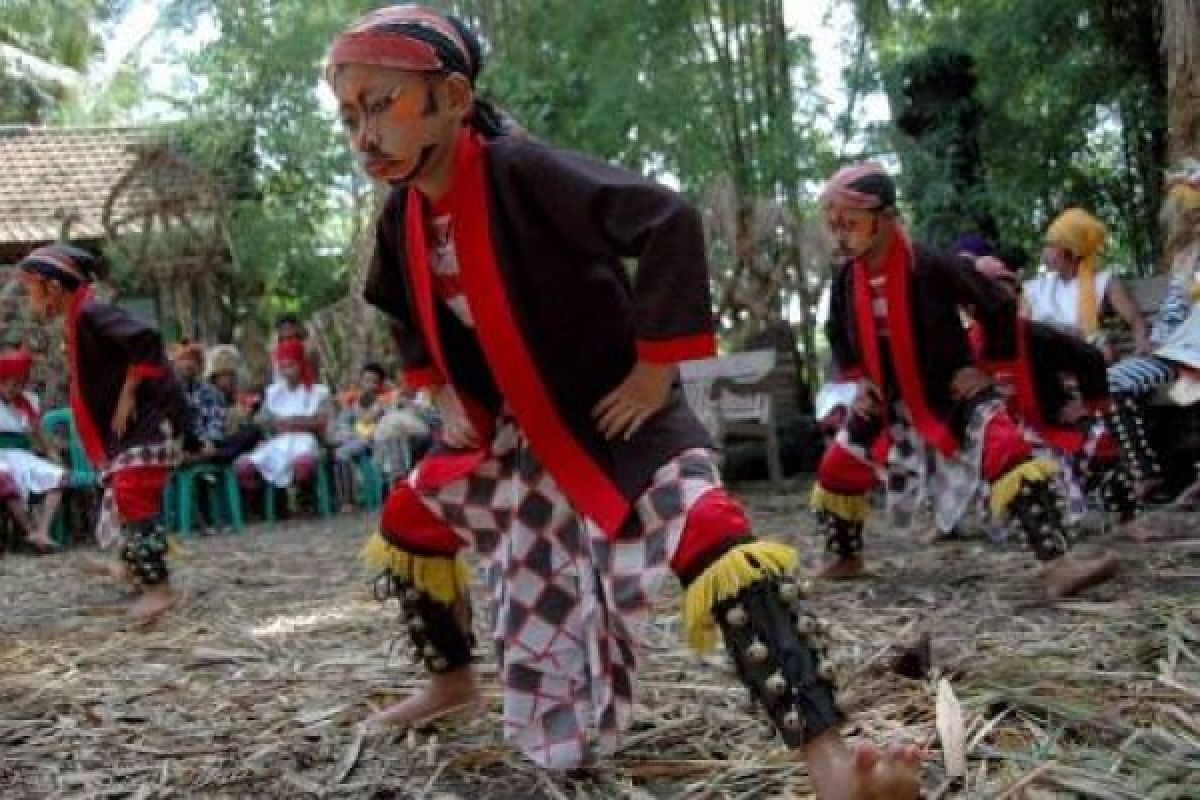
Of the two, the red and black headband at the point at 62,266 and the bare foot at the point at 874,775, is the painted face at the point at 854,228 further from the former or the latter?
the red and black headband at the point at 62,266

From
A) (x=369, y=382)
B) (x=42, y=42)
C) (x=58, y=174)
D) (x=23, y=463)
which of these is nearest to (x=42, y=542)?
(x=23, y=463)

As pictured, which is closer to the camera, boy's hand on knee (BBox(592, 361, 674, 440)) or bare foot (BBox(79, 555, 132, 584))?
boy's hand on knee (BBox(592, 361, 674, 440))

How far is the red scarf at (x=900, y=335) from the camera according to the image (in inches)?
176

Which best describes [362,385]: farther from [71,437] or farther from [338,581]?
[338,581]

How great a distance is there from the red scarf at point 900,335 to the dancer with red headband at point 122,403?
2.89 meters

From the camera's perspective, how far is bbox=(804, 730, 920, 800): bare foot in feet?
6.80

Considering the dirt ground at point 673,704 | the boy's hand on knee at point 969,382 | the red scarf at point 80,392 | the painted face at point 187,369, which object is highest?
the painted face at point 187,369

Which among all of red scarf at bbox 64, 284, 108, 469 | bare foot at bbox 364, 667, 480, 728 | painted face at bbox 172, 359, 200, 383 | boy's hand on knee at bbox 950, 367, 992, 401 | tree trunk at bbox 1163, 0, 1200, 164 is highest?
tree trunk at bbox 1163, 0, 1200, 164

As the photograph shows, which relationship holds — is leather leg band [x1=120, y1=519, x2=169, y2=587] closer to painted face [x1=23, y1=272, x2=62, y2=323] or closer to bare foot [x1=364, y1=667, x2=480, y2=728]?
painted face [x1=23, y1=272, x2=62, y2=323]

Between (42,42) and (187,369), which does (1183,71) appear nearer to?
(187,369)

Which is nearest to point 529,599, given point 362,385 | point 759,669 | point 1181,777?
point 759,669

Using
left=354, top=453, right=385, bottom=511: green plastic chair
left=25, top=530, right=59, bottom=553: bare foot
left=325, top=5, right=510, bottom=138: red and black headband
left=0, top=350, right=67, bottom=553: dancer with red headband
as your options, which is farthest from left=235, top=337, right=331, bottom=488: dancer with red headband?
left=325, top=5, right=510, bottom=138: red and black headband

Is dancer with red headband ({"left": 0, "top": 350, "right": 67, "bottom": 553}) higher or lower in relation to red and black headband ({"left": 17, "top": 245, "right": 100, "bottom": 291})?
lower

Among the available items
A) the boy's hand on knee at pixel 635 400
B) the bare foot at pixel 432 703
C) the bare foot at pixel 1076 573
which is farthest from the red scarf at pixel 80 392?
the bare foot at pixel 1076 573
